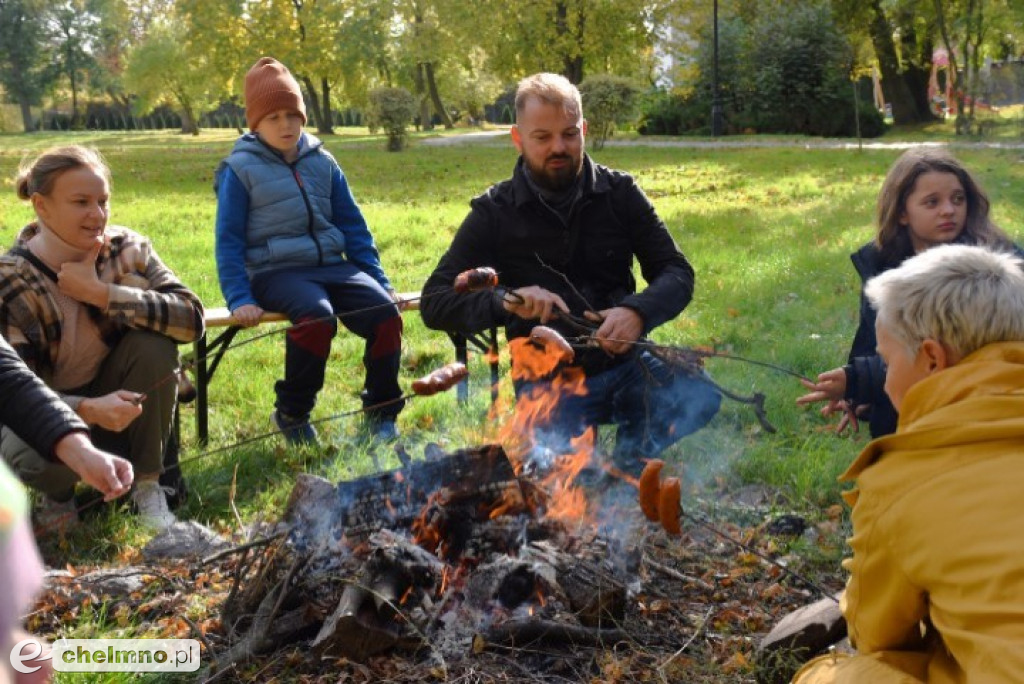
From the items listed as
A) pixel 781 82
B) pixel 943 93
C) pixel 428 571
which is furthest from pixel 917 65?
pixel 428 571

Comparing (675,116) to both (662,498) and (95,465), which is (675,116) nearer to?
(662,498)

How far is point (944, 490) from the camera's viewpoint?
2143 millimetres

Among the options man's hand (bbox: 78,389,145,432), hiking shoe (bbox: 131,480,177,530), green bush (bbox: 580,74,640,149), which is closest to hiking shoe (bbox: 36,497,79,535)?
hiking shoe (bbox: 131,480,177,530)

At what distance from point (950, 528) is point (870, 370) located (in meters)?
1.60

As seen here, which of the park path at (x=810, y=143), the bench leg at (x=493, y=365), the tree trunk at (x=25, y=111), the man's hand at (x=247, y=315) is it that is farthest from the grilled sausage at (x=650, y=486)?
the tree trunk at (x=25, y=111)

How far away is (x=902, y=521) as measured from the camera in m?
2.21

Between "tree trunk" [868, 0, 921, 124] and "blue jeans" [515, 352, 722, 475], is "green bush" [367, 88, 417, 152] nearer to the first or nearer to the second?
"tree trunk" [868, 0, 921, 124]

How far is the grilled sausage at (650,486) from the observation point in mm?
3191

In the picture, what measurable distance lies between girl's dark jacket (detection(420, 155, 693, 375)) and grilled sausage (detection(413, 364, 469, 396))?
73 cm

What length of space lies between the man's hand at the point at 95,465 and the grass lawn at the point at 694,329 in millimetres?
229

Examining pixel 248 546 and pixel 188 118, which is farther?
pixel 188 118

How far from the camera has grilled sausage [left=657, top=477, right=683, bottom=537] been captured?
3.16m

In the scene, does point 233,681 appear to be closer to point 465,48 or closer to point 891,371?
point 891,371

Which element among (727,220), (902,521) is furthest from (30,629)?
(727,220)
